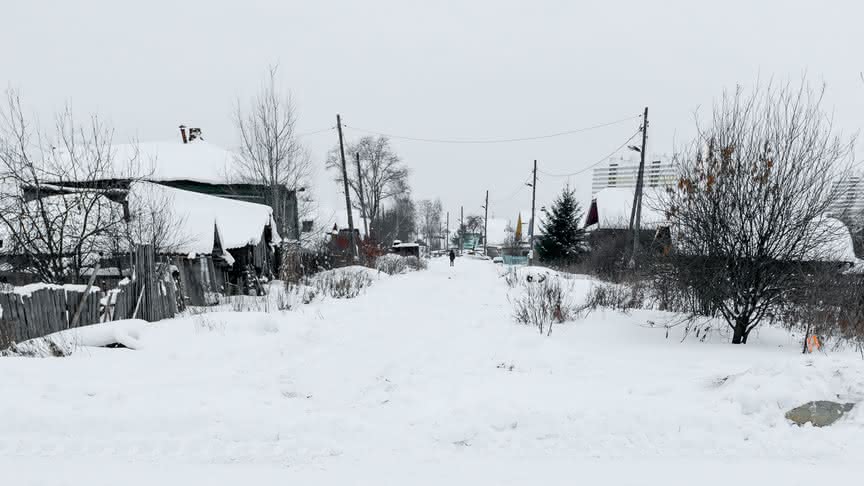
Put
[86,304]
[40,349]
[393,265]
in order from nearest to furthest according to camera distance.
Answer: [40,349] < [86,304] < [393,265]

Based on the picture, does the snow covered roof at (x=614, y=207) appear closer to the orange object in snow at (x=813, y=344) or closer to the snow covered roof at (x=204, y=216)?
the orange object in snow at (x=813, y=344)

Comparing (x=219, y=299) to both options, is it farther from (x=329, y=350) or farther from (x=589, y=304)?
(x=589, y=304)

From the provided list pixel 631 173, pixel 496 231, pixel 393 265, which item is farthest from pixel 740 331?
pixel 496 231

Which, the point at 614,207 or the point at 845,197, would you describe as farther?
the point at 614,207

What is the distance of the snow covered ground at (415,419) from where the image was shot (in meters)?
2.91

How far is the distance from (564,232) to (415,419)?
22.7 meters

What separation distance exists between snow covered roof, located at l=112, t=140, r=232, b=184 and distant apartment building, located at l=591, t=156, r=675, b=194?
20.7m

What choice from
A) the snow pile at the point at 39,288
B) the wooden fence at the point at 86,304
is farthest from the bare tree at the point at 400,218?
the snow pile at the point at 39,288

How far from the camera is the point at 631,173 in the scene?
60.9 metres

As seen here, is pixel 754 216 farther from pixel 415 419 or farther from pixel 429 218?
pixel 429 218

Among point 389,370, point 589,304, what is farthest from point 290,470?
point 589,304

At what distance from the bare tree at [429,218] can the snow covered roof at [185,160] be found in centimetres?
5718

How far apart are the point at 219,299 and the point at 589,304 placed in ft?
29.0

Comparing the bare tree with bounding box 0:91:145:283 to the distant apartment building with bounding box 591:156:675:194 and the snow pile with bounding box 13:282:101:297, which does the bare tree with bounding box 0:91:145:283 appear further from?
the distant apartment building with bounding box 591:156:675:194
